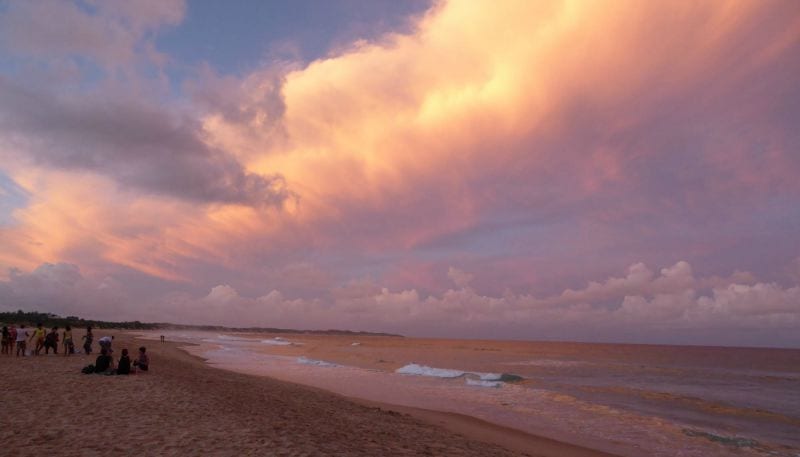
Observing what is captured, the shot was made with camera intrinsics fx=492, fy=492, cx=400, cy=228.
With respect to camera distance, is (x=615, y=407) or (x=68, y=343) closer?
(x=615, y=407)

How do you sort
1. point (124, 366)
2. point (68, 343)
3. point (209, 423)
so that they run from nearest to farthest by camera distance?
point (209, 423), point (124, 366), point (68, 343)

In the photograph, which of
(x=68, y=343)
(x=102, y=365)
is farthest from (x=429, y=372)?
(x=102, y=365)

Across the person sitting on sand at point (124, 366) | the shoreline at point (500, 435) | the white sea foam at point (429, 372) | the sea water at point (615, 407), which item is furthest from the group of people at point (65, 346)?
the white sea foam at point (429, 372)

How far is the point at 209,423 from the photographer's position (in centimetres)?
1305

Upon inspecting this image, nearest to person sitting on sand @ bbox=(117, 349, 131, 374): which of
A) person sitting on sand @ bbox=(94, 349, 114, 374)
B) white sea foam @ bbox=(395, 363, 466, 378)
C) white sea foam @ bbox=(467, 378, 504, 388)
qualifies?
person sitting on sand @ bbox=(94, 349, 114, 374)

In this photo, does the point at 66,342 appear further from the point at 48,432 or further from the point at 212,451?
the point at 212,451

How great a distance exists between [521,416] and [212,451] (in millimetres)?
15415

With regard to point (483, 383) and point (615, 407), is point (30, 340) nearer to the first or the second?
point (483, 383)

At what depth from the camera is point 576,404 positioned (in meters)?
26.5

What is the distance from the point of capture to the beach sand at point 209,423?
1075 centimetres

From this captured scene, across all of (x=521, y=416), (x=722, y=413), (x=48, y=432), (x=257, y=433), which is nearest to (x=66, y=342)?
(x=48, y=432)

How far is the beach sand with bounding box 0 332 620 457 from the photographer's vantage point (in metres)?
10.8

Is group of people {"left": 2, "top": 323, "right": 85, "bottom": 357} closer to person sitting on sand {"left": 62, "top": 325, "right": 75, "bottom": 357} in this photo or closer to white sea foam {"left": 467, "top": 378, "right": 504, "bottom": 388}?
person sitting on sand {"left": 62, "top": 325, "right": 75, "bottom": 357}

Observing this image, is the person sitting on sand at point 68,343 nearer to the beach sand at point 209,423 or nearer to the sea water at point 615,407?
the beach sand at point 209,423
